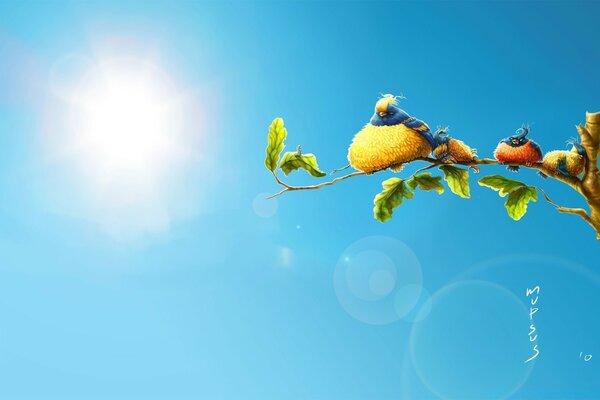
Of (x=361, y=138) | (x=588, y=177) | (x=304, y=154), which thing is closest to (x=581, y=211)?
(x=588, y=177)

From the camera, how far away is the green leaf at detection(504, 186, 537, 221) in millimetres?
3104

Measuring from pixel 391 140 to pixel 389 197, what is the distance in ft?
1.66

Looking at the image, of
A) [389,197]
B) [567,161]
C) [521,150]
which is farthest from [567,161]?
[389,197]

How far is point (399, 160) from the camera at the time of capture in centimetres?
285

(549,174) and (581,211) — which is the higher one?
(549,174)

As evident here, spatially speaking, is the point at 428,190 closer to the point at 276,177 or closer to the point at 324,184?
the point at 324,184

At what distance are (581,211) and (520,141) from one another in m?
0.49

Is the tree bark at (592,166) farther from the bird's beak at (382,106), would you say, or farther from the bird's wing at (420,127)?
the bird's beak at (382,106)

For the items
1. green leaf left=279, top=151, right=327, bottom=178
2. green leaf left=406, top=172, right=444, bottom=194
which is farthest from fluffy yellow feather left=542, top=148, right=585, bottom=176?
green leaf left=279, top=151, right=327, bottom=178

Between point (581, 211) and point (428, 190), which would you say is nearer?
point (581, 211)

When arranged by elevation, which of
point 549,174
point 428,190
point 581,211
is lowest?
point 581,211

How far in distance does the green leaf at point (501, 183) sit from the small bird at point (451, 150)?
0.13 meters

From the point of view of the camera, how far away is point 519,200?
3137 millimetres

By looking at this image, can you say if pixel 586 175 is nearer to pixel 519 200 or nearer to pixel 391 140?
pixel 519 200
